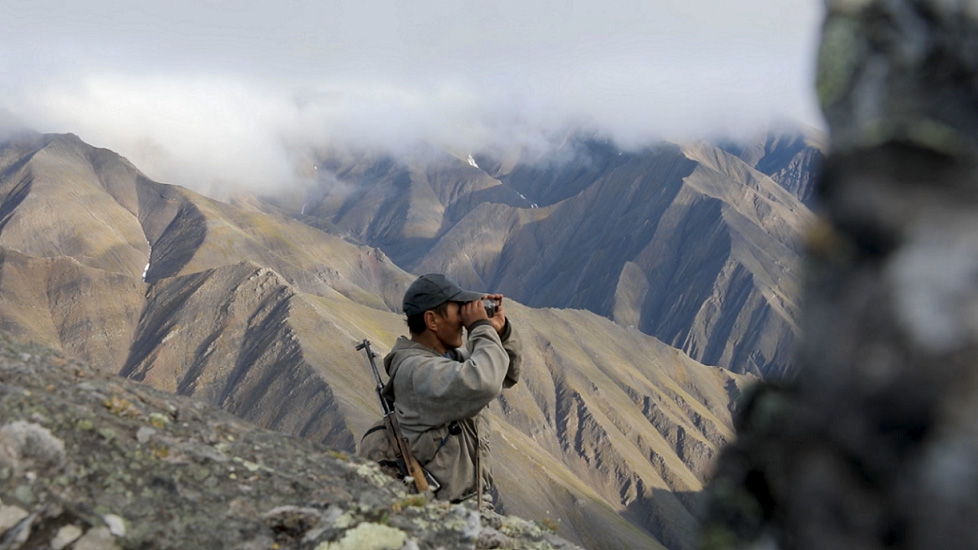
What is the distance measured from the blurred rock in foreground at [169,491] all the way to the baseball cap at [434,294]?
5.14ft

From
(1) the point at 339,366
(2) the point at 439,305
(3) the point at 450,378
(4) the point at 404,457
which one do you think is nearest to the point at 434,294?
(2) the point at 439,305

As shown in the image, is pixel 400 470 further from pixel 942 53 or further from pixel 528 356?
pixel 528 356

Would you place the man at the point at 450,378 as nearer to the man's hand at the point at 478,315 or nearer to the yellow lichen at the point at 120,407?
the man's hand at the point at 478,315

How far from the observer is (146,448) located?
5.45 metres

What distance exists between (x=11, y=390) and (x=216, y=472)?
1.56m

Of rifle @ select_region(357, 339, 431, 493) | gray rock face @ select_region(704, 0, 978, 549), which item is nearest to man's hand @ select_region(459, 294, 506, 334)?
rifle @ select_region(357, 339, 431, 493)

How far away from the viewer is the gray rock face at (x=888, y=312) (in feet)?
5.65

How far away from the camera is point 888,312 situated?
183 centimetres

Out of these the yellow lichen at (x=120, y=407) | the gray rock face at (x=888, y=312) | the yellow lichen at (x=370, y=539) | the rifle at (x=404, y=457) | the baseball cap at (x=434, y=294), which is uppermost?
the gray rock face at (x=888, y=312)

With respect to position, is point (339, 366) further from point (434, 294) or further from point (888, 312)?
point (888, 312)

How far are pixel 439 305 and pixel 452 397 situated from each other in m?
1.12

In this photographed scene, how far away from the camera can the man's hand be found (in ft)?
22.3

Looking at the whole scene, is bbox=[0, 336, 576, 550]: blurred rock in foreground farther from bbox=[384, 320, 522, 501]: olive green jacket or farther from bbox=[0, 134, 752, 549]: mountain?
bbox=[0, 134, 752, 549]: mountain

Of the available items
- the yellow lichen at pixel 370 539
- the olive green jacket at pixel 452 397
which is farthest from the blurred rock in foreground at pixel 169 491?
the olive green jacket at pixel 452 397
